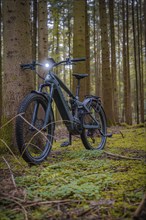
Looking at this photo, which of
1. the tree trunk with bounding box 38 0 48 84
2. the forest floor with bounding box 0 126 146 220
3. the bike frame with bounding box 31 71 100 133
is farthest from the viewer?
the tree trunk with bounding box 38 0 48 84

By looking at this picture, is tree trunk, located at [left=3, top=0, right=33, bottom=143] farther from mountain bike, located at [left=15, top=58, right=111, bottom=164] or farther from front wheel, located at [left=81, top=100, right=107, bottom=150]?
front wheel, located at [left=81, top=100, right=107, bottom=150]

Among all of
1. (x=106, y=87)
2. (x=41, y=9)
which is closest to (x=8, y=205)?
(x=41, y=9)

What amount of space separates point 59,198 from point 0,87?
444 inches

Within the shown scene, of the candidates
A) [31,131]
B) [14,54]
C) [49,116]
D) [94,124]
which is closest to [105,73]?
[94,124]

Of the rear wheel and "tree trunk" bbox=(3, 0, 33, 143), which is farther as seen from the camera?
"tree trunk" bbox=(3, 0, 33, 143)

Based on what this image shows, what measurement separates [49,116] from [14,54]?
3.84 feet

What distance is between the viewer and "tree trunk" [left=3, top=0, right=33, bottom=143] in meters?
3.88

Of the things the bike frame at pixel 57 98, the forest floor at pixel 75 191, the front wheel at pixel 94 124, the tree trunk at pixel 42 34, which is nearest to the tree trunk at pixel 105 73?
the tree trunk at pixel 42 34

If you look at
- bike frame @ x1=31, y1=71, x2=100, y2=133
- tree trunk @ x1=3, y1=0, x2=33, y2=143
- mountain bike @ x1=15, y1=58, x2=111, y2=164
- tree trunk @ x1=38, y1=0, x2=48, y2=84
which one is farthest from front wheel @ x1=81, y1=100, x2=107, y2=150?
tree trunk @ x1=38, y1=0, x2=48, y2=84

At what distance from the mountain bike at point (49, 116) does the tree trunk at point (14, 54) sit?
18cm

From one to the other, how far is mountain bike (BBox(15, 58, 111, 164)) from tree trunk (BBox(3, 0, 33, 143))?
6.9 inches

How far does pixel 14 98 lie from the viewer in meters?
3.88

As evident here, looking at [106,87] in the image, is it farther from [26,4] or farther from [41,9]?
[26,4]

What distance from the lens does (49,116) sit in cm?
355
